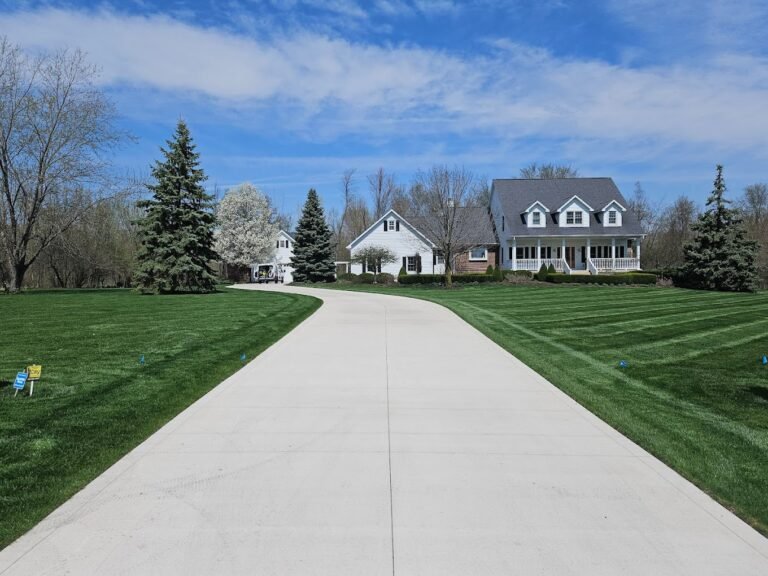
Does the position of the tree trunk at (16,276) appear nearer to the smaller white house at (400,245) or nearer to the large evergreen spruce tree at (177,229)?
the large evergreen spruce tree at (177,229)

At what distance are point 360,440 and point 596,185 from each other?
45418 millimetres

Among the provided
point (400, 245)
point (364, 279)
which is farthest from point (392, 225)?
point (364, 279)

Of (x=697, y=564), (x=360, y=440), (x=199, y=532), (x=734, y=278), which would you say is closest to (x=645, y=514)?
(x=697, y=564)

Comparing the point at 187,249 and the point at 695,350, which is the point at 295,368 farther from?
the point at 187,249

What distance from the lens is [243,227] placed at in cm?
6112

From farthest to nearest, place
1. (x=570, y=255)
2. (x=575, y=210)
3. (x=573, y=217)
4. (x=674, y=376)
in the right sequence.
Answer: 1. (x=570, y=255)
2. (x=573, y=217)
3. (x=575, y=210)
4. (x=674, y=376)

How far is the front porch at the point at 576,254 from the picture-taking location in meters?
40.8

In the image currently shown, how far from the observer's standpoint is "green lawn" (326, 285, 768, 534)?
4602 mm

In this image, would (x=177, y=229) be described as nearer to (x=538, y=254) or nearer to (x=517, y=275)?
(x=517, y=275)

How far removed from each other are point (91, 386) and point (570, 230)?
4042 cm

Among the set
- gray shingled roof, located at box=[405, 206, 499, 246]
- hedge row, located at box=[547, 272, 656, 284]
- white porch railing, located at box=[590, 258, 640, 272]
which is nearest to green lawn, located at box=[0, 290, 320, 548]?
hedge row, located at box=[547, 272, 656, 284]

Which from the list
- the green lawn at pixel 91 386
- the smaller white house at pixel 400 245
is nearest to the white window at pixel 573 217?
the smaller white house at pixel 400 245

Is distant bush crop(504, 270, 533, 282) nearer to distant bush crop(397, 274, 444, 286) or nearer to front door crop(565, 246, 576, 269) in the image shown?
distant bush crop(397, 274, 444, 286)

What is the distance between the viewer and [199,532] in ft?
11.1
